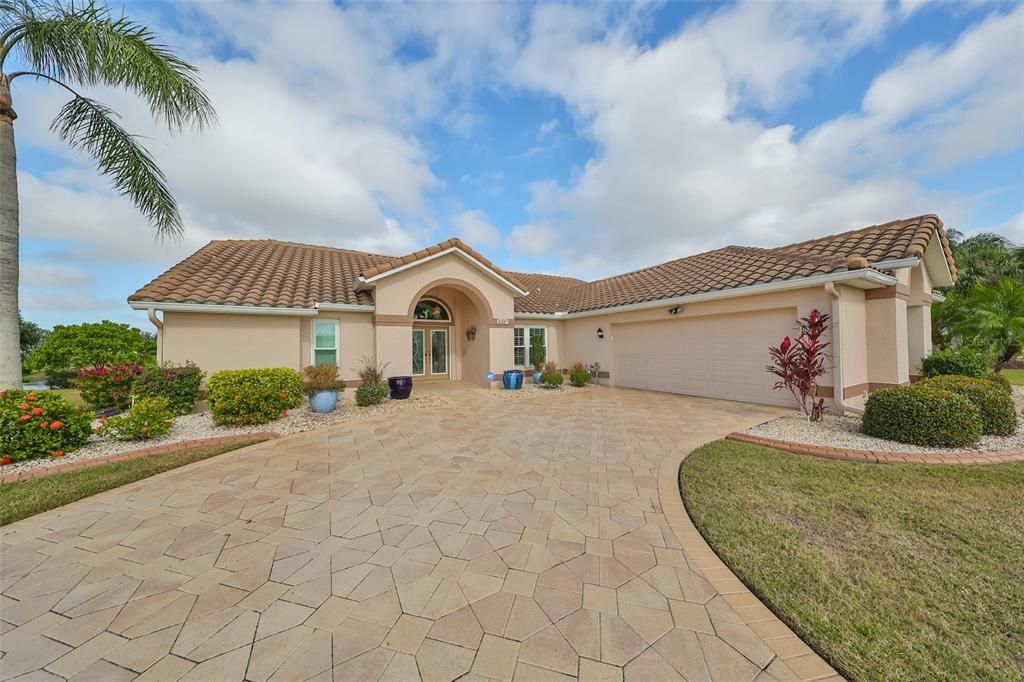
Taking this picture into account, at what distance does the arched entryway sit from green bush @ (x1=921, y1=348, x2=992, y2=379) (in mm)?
15777

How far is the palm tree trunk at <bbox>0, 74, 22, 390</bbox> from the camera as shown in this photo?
6645 millimetres

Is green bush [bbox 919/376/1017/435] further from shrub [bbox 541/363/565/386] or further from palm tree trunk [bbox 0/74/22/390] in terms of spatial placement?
palm tree trunk [bbox 0/74/22/390]

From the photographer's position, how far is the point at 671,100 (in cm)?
1162

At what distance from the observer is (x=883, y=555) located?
127 inches

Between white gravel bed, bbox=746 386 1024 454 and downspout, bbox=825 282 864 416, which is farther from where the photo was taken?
downspout, bbox=825 282 864 416

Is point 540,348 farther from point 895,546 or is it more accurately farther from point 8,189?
point 8,189

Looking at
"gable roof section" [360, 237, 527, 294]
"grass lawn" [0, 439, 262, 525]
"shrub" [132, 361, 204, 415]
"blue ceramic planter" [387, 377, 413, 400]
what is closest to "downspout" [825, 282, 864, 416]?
"gable roof section" [360, 237, 527, 294]

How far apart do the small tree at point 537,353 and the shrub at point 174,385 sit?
11.2 m

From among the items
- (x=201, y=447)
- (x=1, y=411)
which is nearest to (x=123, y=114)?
(x=1, y=411)

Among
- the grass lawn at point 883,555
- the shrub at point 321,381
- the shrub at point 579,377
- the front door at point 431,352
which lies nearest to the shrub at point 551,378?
the shrub at point 579,377

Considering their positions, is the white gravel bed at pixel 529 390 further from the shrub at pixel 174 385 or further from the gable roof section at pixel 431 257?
the shrub at pixel 174 385

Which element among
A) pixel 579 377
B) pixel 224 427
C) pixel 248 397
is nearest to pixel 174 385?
pixel 224 427

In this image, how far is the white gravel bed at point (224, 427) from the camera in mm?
6016

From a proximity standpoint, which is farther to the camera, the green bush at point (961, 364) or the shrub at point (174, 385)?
the green bush at point (961, 364)
